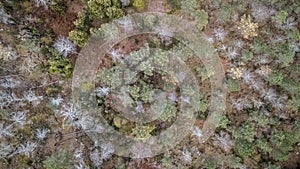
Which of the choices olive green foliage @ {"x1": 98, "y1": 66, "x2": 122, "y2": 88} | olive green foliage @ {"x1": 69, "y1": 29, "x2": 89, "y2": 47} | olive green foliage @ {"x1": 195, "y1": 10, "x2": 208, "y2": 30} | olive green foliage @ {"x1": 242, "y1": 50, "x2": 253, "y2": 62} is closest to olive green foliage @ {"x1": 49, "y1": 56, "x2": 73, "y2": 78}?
olive green foliage @ {"x1": 69, "y1": 29, "x2": 89, "y2": 47}

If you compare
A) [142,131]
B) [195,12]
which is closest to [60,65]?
[142,131]

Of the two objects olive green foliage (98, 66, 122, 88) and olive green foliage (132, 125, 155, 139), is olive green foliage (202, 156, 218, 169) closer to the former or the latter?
olive green foliage (132, 125, 155, 139)

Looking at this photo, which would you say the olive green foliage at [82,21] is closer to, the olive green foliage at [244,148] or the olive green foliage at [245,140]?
the olive green foliage at [245,140]

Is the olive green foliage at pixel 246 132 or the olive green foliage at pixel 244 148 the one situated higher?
the olive green foliage at pixel 246 132

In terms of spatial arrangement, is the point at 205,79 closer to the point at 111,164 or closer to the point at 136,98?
the point at 136,98

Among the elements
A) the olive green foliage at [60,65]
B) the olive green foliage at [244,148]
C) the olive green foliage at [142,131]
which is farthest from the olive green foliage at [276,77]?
the olive green foliage at [60,65]

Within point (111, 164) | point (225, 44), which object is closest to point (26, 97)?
point (111, 164)
